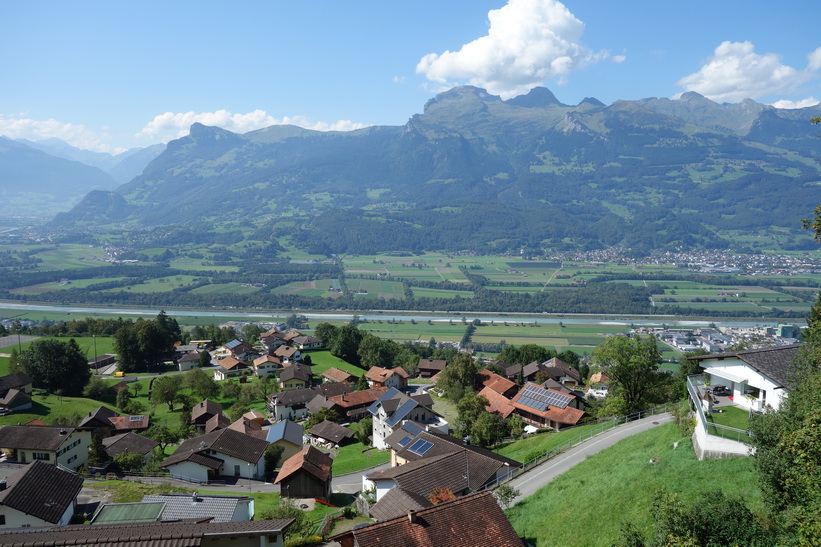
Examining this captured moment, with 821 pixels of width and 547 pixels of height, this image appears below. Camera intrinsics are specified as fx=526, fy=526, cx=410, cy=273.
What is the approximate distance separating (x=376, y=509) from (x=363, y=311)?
11394cm

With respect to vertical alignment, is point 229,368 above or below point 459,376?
above

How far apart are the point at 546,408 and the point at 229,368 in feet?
116

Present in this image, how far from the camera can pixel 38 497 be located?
749 inches

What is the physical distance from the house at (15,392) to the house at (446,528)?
39.2 m

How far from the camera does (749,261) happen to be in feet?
641

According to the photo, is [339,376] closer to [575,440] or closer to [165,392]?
[165,392]

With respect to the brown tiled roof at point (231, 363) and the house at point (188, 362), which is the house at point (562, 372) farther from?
the house at point (188, 362)

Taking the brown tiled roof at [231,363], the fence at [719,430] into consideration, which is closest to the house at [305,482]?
the fence at [719,430]

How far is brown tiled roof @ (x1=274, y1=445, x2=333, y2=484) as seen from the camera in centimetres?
2509

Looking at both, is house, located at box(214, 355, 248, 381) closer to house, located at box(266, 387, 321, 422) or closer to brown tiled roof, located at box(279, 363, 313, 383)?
brown tiled roof, located at box(279, 363, 313, 383)

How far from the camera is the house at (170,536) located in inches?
342

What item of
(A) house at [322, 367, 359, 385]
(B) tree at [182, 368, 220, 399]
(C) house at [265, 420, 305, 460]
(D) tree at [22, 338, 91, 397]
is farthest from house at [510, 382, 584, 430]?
(D) tree at [22, 338, 91, 397]

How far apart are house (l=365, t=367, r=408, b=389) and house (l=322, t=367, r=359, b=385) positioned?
5.71 feet

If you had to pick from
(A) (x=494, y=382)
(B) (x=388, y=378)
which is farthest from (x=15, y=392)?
(A) (x=494, y=382)
